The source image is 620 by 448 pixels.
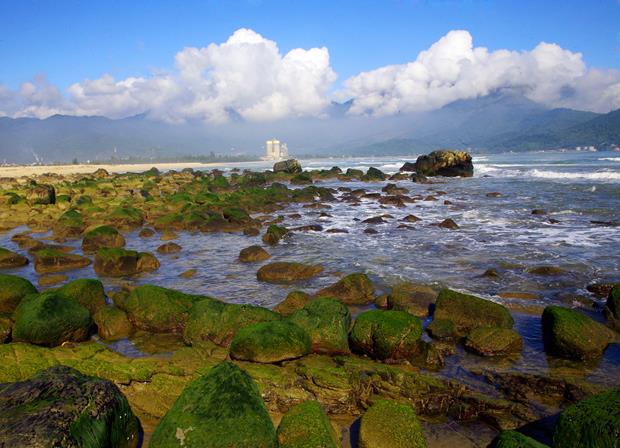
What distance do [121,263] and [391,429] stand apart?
11.4 metres

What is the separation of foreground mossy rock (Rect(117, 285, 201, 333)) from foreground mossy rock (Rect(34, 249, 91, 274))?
6.49 meters

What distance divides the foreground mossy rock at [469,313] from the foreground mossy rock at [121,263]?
9.72 m

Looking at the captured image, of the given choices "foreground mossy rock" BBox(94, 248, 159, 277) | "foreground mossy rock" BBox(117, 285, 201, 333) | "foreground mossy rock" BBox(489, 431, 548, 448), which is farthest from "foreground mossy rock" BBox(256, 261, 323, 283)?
"foreground mossy rock" BBox(489, 431, 548, 448)

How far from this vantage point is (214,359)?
22.5 feet

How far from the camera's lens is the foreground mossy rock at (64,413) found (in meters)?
3.83

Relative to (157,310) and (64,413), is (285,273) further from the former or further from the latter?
(64,413)

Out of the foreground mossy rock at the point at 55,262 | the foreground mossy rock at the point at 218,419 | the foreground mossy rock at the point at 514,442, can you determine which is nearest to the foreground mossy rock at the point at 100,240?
the foreground mossy rock at the point at 55,262

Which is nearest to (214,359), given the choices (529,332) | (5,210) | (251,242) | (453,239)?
(529,332)

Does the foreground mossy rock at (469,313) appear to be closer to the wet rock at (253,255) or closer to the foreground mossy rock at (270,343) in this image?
the foreground mossy rock at (270,343)

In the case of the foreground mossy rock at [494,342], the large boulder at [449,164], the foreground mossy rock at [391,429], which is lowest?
the foreground mossy rock at [494,342]

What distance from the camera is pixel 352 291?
1048 centimetres

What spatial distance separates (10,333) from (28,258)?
9089 mm

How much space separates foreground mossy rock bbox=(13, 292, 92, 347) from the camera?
24.4 ft

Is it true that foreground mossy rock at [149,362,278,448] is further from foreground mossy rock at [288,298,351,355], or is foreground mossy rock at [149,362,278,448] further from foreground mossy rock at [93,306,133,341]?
foreground mossy rock at [93,306,133,341]
